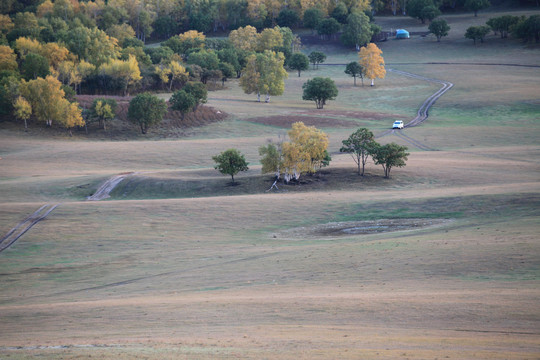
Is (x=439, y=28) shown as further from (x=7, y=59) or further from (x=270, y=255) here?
(x=270, y=255)

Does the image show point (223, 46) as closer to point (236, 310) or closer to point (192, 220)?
point (192, 220)

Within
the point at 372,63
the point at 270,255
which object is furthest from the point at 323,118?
the point at 270,255

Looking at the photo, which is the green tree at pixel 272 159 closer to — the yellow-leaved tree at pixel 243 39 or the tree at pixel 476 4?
the yellow-leaved tree at pixel 243 39

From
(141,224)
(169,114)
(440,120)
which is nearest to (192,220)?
(141,224)

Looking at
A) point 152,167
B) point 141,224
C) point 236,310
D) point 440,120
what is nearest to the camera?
point 236,310

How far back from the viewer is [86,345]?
16.7m

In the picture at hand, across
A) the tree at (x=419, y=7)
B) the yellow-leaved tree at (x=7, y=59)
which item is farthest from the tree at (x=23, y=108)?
the tree at (x=419, y=7)

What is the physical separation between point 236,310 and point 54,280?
13.8m

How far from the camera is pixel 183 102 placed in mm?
92250

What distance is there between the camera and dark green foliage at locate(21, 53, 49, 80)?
4365 inches

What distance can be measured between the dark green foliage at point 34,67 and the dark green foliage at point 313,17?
104314 millimetres

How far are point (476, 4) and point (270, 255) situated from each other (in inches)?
7206

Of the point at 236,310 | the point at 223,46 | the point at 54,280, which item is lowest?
the point at 54,280

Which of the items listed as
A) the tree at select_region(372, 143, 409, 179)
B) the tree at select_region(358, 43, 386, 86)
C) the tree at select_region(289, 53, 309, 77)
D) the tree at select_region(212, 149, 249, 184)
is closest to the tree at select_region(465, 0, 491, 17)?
the tree at select_region(358, 43, 386, 86)
